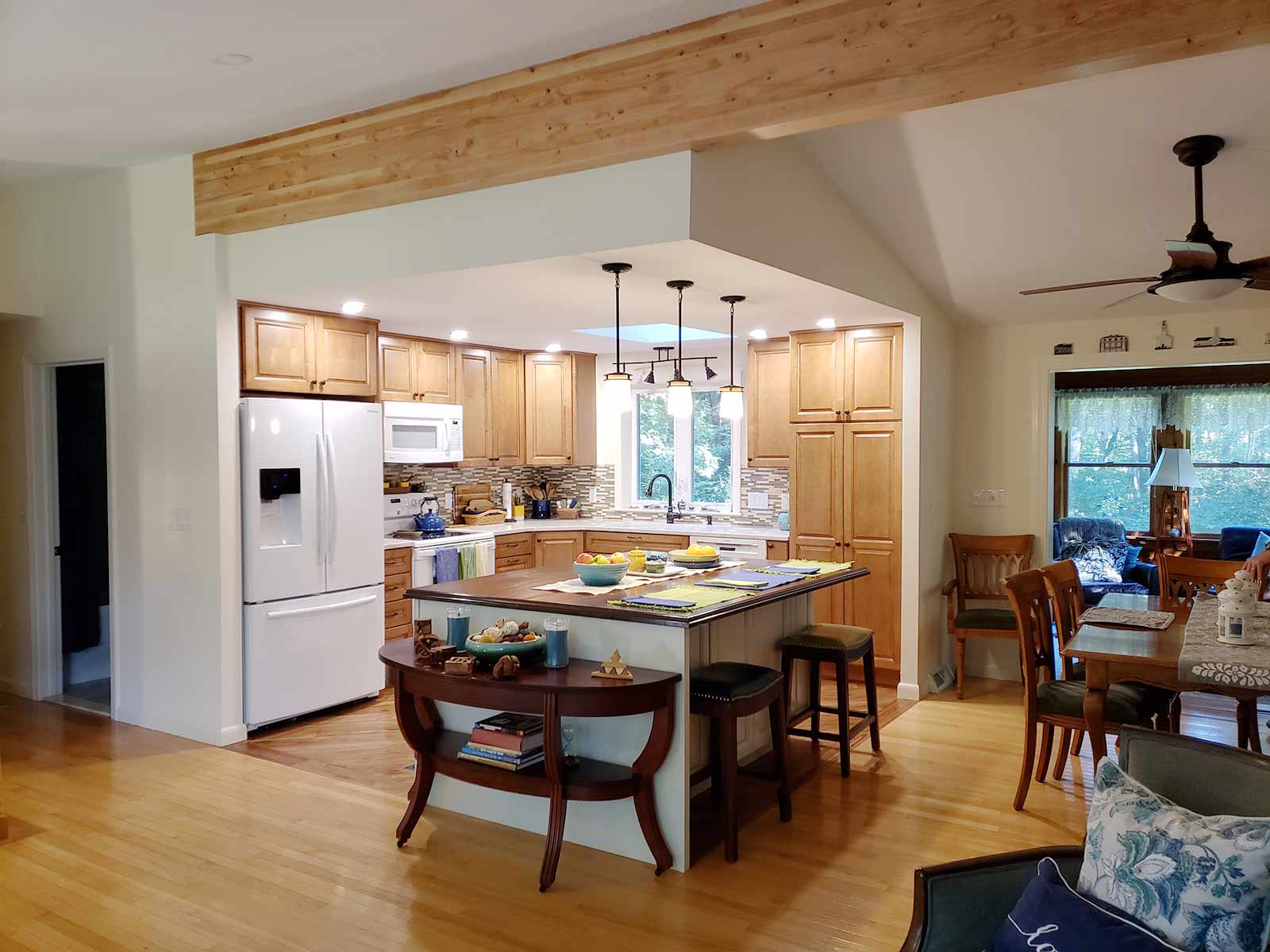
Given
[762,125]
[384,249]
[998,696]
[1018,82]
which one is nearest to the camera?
[1018,82]

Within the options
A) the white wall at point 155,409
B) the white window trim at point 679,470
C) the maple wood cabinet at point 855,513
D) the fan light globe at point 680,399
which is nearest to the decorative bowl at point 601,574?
the fan light globe at point 680,399

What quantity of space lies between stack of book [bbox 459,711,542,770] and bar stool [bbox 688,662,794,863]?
1.94ft

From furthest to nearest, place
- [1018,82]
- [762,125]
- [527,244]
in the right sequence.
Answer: [527,244] < [762,125] < [1018,82]

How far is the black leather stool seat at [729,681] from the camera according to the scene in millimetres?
3410

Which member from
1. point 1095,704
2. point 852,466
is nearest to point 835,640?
point 1095,704

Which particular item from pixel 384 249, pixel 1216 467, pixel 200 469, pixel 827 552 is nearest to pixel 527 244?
pixel 384 249

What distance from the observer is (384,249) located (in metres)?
4.24

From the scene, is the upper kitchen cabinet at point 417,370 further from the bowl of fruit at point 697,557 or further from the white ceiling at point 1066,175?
the white ceiling at point 1066,175

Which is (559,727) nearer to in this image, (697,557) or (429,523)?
(697,557)

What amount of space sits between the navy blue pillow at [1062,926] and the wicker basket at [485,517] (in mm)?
5519

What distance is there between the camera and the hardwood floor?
113 inches

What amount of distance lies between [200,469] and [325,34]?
2.40 m

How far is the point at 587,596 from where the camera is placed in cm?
378

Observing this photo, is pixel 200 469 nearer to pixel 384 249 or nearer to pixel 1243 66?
pixel 384 249
